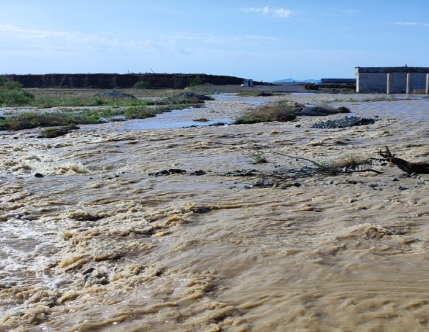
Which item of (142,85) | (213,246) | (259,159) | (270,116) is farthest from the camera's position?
(142,85)

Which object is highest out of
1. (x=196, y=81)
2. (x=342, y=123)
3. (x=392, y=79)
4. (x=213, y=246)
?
(x=196, y=81)

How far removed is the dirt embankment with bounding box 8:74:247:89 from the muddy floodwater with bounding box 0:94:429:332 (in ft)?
188

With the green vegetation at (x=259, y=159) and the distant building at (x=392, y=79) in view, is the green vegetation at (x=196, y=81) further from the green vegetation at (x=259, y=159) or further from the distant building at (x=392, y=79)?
the green vegetation at (x=259, y=159)

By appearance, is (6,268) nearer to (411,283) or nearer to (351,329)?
(351,329)

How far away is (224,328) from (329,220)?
309 cm

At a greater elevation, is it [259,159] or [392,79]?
[392,79]

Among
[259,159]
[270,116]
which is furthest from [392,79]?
[259,159]

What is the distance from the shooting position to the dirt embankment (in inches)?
2687

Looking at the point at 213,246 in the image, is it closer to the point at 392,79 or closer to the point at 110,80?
the point at 392,79

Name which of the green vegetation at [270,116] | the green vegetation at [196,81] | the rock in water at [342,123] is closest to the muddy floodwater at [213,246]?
the rock in water at [342,123]

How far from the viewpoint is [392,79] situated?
4550cm

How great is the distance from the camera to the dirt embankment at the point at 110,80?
6825cm

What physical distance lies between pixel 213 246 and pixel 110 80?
65.8m

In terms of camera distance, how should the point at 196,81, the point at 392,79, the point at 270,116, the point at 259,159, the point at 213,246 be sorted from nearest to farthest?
the point at 213,246, the point at 259,159, the point at 270,116, the point at 392,79, the point at 196,81
